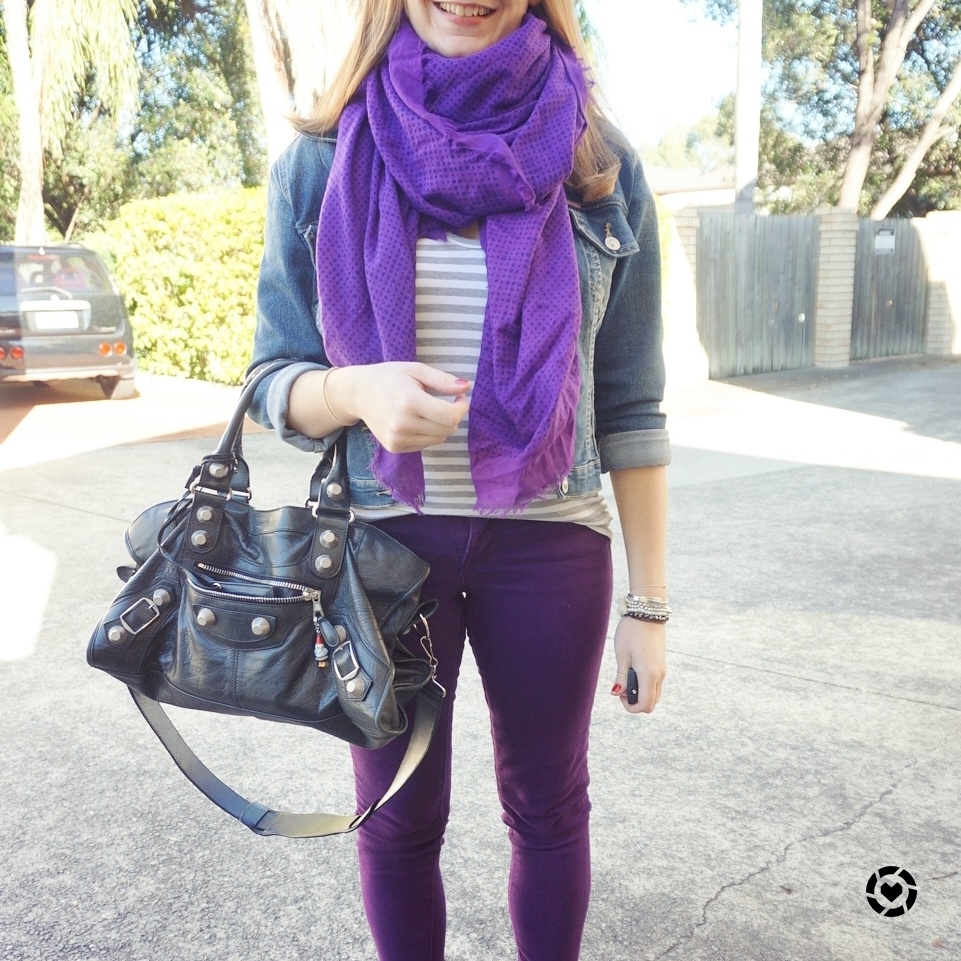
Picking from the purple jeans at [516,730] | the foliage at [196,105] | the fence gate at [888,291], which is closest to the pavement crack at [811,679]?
Answer: the purple jeans at [516,730]

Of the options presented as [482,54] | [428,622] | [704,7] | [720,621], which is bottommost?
[720,621]

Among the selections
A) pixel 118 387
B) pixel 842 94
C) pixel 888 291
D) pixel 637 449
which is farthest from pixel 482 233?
pixel 842 94

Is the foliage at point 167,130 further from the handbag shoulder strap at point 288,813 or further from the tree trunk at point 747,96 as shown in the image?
the handbag shoulder strap at point 288,813

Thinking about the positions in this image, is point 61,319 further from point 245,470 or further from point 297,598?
point 297,598

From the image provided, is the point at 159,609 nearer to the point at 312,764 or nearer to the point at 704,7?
the point at 312,764

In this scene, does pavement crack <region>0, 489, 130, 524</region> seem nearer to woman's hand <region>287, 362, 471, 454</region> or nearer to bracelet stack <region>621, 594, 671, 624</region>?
bracelet stack <region>621, 594, 671, 624</region>

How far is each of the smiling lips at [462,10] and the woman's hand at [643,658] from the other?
3.14 ft

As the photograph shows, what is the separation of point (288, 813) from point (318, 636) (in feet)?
1.10

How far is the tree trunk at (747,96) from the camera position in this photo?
13398mm

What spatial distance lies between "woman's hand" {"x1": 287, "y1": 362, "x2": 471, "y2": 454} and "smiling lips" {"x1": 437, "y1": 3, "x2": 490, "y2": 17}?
546 millimetres

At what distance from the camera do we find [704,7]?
25.2 m

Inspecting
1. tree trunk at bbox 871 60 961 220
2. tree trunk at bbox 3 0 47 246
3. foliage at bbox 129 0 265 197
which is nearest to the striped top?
tree trunk at bbox 3 0 47 246

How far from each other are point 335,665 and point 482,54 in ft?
2.88

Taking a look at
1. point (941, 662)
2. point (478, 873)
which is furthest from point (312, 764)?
point (941, 662)
